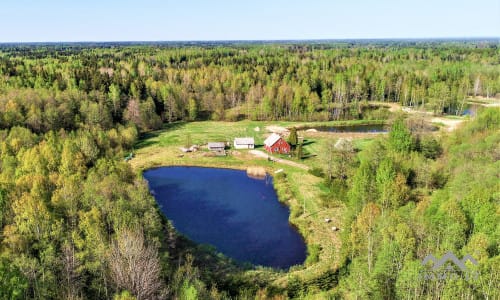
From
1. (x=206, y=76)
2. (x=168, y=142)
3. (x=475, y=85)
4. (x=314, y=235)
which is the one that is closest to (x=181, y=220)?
(x=314, y=235)

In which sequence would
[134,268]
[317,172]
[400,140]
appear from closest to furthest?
[134,268] → [400,140] → [317,172]

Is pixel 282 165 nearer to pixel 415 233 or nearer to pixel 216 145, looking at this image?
pixel 216 145

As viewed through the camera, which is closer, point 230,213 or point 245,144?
point 230,213

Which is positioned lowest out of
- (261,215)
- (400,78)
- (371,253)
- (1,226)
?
(261,215)

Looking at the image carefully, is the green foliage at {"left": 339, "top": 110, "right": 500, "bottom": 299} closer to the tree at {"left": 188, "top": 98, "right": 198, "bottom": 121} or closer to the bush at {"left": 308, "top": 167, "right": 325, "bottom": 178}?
the bush at {"left": 308, "top": 167, "right": 325, "bottom": 178}

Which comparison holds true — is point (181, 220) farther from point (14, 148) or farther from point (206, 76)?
point (206, 76)

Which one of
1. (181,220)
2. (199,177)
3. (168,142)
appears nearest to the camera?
(181,220)

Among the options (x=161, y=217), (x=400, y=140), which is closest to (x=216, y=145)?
(x=161, y=217)
